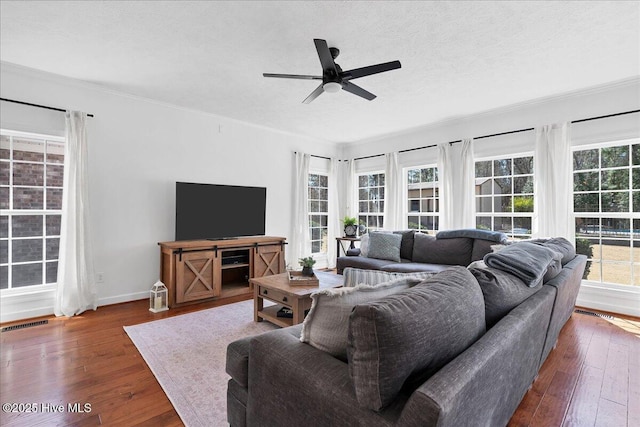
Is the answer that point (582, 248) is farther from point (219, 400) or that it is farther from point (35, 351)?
point (35, 351)

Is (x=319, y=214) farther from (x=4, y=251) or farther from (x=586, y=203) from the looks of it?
(x=4, y=251)

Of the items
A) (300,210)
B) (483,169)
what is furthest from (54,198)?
(483,169)

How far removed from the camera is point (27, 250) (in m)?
3.47

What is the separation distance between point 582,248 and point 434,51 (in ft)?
10.3

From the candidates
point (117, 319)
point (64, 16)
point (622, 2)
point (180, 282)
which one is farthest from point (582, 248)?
point (64, 16)

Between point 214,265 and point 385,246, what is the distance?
242cm

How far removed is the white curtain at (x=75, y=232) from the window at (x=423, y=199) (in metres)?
4.81

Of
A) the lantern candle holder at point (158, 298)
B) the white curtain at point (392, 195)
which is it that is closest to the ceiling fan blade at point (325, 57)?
the lantern candle holder at point (158, 298)

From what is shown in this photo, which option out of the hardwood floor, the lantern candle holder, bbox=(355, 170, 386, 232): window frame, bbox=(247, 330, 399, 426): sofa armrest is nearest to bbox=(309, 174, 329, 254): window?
bbox=(355, 170, 386, 232): window frame

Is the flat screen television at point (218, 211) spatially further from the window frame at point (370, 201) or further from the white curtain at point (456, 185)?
the white curtain at point (456, 185)

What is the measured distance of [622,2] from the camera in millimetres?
2219

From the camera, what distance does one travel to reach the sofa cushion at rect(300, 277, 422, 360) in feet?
4.09

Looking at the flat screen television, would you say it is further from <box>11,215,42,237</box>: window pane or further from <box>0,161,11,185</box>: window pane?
<box>0,161,11,185</box>: window pane

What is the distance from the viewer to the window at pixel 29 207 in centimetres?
336
